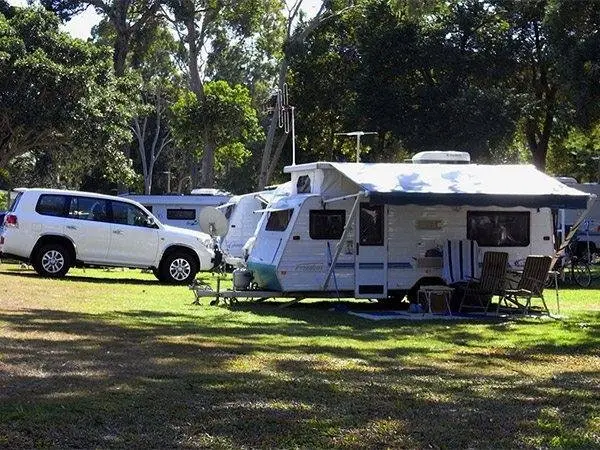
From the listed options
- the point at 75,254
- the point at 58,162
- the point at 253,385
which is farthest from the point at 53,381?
the point at 58,162

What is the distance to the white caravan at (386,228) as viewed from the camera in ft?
52.1

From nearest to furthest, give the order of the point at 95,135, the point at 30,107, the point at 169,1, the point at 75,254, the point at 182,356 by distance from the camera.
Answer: the point at 182,356 < the point at 75,254 < the point at 30,107 < the point at 95,135 < the point at 169,1

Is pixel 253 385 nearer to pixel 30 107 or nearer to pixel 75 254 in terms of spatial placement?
pixel 75 254

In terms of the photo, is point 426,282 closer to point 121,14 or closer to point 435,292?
point 435,292

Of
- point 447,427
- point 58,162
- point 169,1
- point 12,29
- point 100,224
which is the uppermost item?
point 169,1

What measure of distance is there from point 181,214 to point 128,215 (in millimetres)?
11050

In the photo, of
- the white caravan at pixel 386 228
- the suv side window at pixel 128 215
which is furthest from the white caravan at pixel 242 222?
the white caravan at pixel 386 228

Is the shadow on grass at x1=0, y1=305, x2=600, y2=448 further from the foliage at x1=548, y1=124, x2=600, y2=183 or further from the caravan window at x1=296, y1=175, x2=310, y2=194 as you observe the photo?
the foliage at x1=548, y1=124, x2=600, y2=183

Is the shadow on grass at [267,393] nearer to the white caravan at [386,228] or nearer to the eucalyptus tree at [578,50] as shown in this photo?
the white caravan at [386,228]

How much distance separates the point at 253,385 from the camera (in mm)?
7984

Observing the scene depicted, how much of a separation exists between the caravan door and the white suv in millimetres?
5824

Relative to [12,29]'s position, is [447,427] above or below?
below

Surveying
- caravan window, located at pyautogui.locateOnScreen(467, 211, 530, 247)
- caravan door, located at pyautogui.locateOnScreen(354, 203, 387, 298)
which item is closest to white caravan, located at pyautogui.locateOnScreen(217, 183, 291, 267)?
caravan door, located at pyautogui.locateOnScreen(354, 203, 387, 298)

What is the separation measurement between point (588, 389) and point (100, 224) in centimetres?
1387
